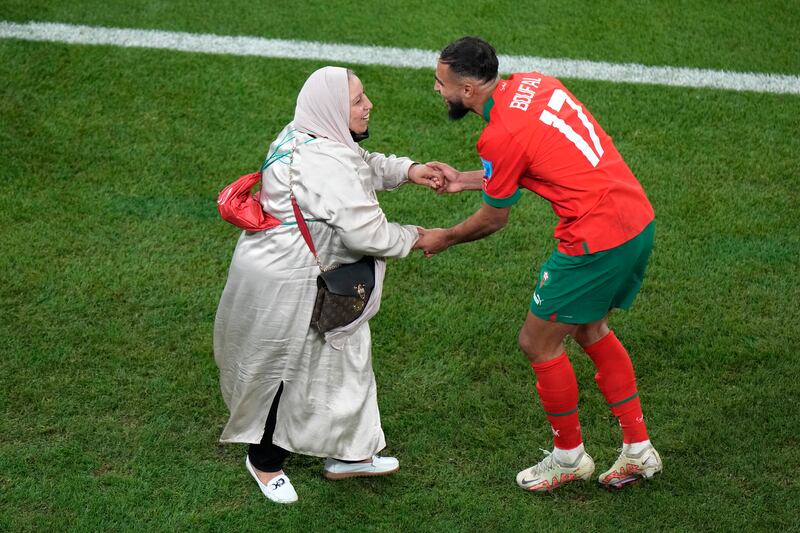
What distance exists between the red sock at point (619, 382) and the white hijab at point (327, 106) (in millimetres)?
1465

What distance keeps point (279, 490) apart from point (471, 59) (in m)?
2.05

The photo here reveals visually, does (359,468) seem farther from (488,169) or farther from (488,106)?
(488,106)

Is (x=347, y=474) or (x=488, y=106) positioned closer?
(x=488, y=106)

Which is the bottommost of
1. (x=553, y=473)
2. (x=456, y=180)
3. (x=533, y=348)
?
(x=553, y=473)

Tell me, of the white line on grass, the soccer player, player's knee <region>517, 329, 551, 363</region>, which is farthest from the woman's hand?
the white line on grass

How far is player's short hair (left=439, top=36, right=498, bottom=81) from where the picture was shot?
Answer: 4.08m

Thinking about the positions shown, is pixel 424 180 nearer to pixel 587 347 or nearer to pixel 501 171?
pixel 501 171

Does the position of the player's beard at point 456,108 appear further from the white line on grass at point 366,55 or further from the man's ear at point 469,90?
the white line on grass at point 366,55

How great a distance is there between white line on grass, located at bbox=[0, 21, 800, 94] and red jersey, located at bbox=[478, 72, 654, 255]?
386 centimetres

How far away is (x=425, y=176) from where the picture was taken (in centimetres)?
454

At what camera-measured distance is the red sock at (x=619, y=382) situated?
176 inches

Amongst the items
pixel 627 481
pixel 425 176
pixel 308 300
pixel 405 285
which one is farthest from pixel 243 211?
pixel 627 481

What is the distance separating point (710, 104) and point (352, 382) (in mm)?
4338

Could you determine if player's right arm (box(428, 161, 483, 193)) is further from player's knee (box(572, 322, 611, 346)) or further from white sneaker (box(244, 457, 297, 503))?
white sneaker (box(244, 457, 297, 503))
